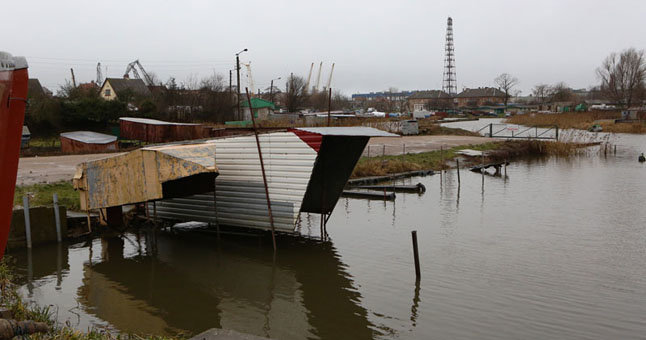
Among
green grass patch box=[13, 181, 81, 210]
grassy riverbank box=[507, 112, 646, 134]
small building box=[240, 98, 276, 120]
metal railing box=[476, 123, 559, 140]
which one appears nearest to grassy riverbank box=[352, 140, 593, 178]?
metal railing box=[476, 123, 559, 140]

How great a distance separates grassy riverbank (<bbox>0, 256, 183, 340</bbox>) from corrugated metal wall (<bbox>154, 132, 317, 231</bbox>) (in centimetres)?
558

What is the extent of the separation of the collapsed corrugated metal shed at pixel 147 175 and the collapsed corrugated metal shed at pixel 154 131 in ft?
12.2

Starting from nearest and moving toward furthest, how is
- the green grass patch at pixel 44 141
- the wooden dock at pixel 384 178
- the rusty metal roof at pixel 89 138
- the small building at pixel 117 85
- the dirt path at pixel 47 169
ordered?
1. the dirt path at pixel 47 169
2. the wooden dock at pixel 384 178
3. the rusty metal roof at pixel 89 138
4. the green grass patch at pixel 44 141
5. the small building at pixel 117 85

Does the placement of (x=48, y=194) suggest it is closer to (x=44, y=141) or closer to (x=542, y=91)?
(x=44, y=141)

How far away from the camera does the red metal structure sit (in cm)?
616

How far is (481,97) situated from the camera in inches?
6683

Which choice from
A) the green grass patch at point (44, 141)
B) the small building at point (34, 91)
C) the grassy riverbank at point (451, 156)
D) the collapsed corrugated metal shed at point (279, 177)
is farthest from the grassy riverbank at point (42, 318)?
the green grass patch at point (44, 141)

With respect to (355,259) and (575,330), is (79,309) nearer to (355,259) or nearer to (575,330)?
(355,259)

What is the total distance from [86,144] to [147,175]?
74.1ft

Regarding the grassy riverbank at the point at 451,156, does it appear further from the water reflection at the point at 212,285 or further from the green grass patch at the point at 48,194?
the green grass patch at the point at 48,194

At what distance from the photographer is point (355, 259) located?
14.1 metres

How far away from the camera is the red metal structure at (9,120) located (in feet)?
20.2

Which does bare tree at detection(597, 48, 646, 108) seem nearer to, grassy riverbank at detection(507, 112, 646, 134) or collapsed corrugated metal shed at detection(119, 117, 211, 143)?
grassy riverbank at detection(507, 112, 646, 134)

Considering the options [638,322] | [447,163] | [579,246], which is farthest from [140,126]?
[447,163]
